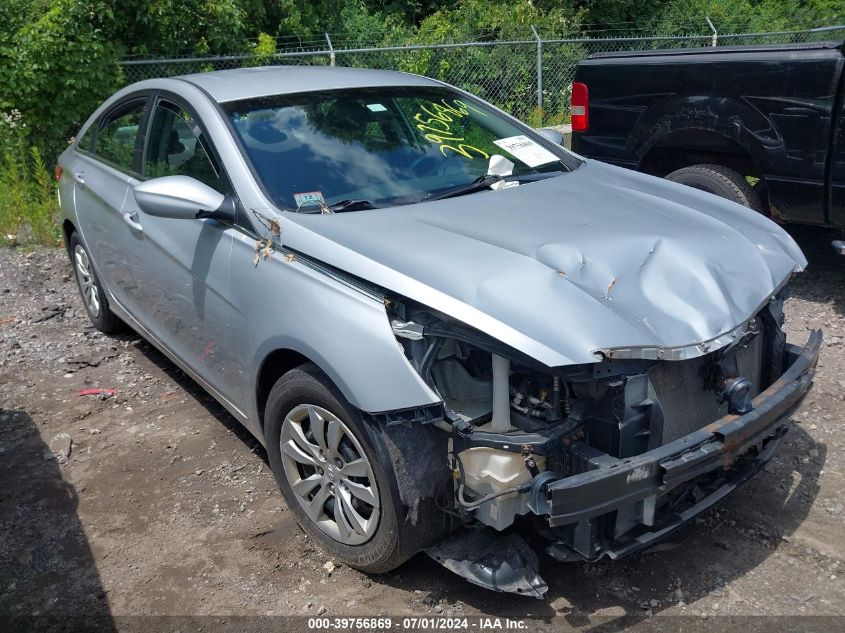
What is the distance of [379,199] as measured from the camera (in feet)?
11.5

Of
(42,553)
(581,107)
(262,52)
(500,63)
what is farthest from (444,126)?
(500,63)

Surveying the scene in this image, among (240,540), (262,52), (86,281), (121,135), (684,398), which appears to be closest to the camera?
(684,398)

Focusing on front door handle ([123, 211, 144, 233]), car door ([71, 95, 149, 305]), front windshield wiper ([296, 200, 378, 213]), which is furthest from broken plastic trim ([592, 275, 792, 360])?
car door ([71, 95, 149, 305])

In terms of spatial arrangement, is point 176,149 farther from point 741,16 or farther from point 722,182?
point 741,16

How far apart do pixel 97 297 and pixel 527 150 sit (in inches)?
124

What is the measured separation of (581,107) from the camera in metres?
6.34

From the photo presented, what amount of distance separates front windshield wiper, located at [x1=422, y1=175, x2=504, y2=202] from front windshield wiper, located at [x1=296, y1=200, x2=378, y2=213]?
0.93 ft

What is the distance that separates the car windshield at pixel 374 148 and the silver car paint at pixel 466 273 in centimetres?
13

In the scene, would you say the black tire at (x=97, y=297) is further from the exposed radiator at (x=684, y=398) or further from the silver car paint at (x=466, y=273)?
the exposed radiator at (x=684, y=398)

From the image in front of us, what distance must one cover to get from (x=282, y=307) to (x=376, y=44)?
10325mm

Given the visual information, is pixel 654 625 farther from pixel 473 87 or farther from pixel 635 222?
pixel 473 87

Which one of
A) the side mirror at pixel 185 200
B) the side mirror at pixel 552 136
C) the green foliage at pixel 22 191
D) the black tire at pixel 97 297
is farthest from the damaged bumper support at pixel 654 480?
the green foliage at pixel 22 191

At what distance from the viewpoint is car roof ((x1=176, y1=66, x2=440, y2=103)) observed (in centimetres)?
395

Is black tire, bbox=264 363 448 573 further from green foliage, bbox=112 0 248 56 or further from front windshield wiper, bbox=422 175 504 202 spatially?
green foliage, bbox=112 0 248 56
